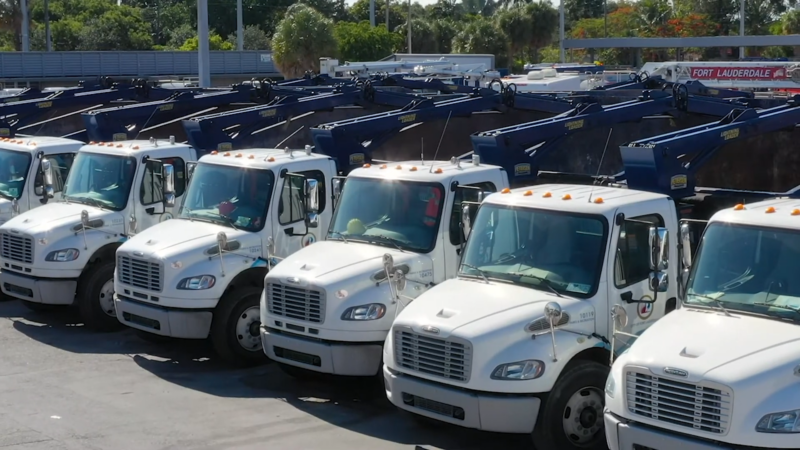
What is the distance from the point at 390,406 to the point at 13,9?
53.0 m

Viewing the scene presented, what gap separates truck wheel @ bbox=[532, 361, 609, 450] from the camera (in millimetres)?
8094

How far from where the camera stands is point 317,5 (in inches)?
3297

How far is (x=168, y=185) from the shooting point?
13.0 metres

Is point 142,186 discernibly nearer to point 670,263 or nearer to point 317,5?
point 670,263

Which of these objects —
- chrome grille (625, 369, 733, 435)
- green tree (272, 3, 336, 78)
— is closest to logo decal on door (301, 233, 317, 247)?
chrome grille (625, 369, 733, 435)

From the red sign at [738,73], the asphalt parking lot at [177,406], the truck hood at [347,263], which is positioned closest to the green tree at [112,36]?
the red sign at [738,73]

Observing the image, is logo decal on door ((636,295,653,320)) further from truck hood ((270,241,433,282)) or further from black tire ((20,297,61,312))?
black tire ((20,297,61,312))

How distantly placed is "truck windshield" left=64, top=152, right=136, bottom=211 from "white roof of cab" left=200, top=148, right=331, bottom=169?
1585 mm

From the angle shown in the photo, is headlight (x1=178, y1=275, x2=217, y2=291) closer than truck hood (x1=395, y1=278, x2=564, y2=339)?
No

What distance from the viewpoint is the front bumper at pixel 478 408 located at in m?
8.02

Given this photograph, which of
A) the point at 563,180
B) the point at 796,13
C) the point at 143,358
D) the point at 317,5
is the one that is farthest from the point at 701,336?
the point at 317,5

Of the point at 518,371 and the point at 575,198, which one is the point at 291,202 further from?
the point at 518,371

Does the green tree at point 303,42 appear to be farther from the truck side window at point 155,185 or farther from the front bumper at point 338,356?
the front bumper at point 338,356

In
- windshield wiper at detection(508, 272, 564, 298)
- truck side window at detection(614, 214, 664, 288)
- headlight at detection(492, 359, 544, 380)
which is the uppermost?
truck side window at detection(614, 214, 664, 288)
